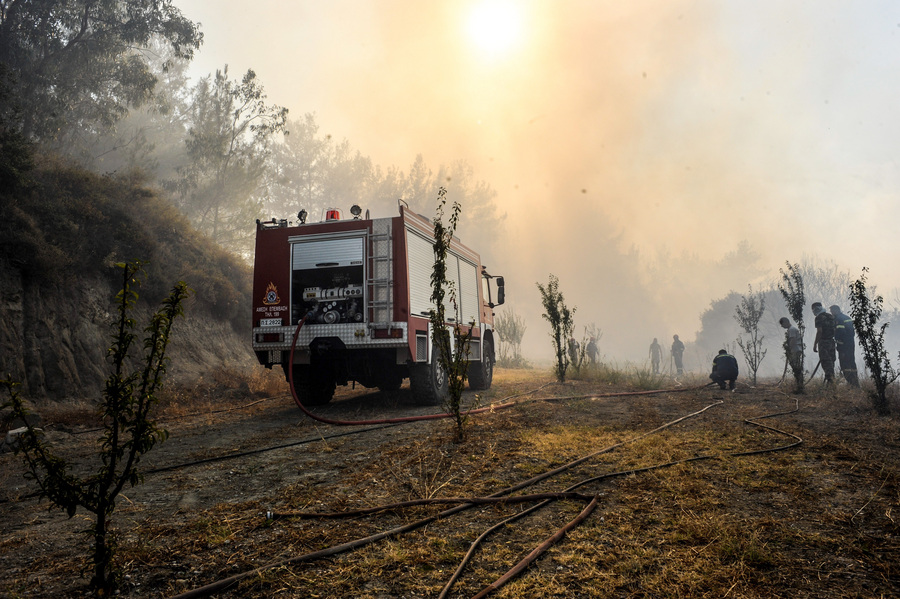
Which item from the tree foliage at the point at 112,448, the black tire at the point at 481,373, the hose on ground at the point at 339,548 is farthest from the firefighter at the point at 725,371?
the tree foliage at the point at 112,448

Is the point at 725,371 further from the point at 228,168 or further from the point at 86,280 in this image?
the point at 228,168

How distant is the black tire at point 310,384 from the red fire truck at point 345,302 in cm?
2

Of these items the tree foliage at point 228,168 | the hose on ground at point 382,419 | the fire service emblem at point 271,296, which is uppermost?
the tree foliage at point 228,168

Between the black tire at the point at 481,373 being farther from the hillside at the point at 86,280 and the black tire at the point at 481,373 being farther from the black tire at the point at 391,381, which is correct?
the hillside at the point at 86,280

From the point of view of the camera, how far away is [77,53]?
19.6 m

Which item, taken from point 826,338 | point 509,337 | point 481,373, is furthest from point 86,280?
point 509,337

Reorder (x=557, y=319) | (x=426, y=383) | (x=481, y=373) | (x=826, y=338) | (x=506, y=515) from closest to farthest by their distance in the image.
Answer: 1. (x=506, y=515)
2. (x=426, y=383)
3. (x=826, y=338)
4. (x=481, y=373)
5. (x=557, y=319)

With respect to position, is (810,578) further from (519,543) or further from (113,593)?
(113,593)

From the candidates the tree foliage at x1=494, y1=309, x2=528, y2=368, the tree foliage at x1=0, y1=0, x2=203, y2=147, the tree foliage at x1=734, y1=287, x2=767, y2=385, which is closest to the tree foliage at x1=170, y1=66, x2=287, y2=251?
the tree foliage at x1=0, y1=0, x2=203, y2=147

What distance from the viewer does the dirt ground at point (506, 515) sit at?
2.39 meters

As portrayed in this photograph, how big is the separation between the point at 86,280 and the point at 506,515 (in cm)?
1289

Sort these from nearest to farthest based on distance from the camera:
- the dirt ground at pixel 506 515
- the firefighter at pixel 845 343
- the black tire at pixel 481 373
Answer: the dirt ground at pixel 506 515 → the black tire at pixel 481 373 → the firefighter at pixel 845 343

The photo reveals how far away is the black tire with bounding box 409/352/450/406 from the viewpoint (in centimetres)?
855

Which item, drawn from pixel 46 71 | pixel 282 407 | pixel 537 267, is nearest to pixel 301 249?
pixel 282 407
